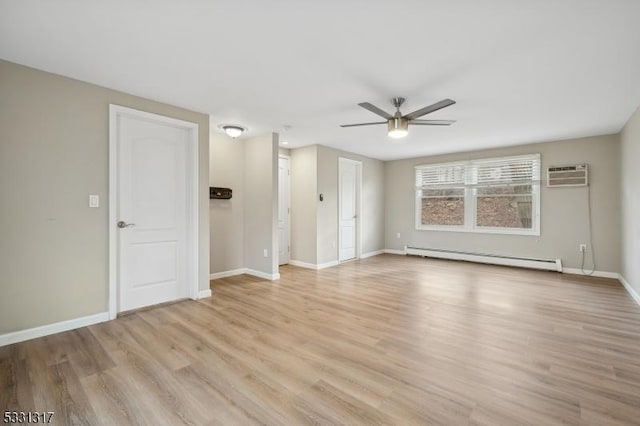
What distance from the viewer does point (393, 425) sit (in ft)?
5.21

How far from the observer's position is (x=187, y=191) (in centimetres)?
375

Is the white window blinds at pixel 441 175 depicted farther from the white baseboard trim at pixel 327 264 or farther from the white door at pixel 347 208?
the white baseboard trim at pixel 327 264

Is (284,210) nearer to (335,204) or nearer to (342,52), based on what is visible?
(335,204)

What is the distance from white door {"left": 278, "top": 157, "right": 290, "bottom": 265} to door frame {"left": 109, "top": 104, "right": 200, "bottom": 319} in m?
2.24

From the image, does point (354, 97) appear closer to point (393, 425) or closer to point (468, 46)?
point (468, 46)

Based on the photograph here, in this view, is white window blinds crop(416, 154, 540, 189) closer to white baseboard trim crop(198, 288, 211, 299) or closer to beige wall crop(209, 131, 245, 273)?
beige wall crop(209, 131, 245, 273)

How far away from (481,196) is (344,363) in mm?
5356

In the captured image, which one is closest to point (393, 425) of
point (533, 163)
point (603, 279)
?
point (603, 279)

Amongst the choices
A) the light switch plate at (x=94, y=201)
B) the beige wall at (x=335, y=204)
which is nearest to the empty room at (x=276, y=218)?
the light switch plate at (x=94, y=201)

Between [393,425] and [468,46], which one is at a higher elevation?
[468,46]

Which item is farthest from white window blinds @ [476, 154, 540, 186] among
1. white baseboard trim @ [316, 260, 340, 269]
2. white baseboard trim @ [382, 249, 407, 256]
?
white baseboard trim @ [316, 260, 340, 269]

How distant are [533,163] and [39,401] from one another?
730 cm

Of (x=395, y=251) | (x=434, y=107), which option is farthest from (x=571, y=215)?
(x=434, y=107)

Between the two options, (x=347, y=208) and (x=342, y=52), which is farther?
(x=347, y=208)
